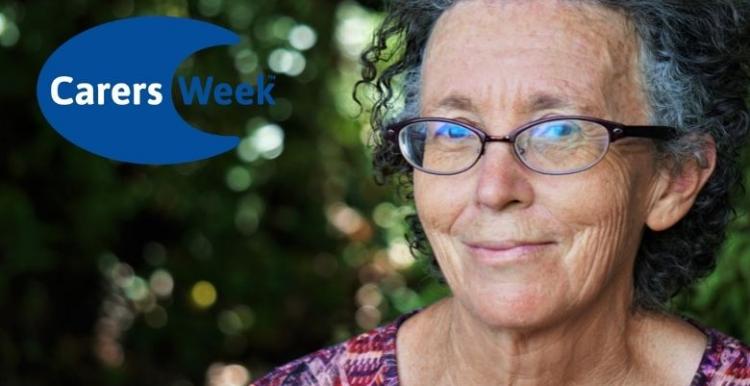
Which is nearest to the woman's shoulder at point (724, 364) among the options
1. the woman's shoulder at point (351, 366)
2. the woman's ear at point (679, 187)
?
the woman's ear at point (679, 187)

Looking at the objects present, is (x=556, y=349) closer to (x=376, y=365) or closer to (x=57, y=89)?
(x=376, y=365)

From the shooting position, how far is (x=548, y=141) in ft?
7.04

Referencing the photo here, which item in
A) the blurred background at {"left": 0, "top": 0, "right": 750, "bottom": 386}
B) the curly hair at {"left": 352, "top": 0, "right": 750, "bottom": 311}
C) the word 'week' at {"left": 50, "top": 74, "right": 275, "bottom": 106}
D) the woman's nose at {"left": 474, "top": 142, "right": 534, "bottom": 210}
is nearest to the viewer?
the woman's nose at {"left": 474, "top": 142, "right": 534, "bottom": 210}

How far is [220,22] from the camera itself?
440 centimetres

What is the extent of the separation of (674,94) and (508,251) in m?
0.42

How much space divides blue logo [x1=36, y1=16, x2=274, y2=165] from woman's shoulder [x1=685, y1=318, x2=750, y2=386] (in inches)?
75.4

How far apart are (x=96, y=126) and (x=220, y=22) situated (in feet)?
2.60

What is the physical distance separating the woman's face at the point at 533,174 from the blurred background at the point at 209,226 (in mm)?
2072

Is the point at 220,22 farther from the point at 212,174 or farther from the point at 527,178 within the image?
the point at 527,178

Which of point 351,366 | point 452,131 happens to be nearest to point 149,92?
point 351,366

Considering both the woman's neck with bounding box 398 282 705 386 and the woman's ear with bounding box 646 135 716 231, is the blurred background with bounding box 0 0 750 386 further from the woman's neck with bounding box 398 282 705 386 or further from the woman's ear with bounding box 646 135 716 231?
the woman's ear with bounding box 646 135 716 231

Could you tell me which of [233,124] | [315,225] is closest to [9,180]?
[233,124]

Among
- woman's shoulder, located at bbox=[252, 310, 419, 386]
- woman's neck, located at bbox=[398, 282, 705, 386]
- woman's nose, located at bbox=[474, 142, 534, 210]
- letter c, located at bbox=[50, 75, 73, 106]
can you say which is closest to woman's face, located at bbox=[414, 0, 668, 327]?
woman's nose, located at bbox=[474, 142, 534, 210]

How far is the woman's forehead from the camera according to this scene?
2.16 metres
